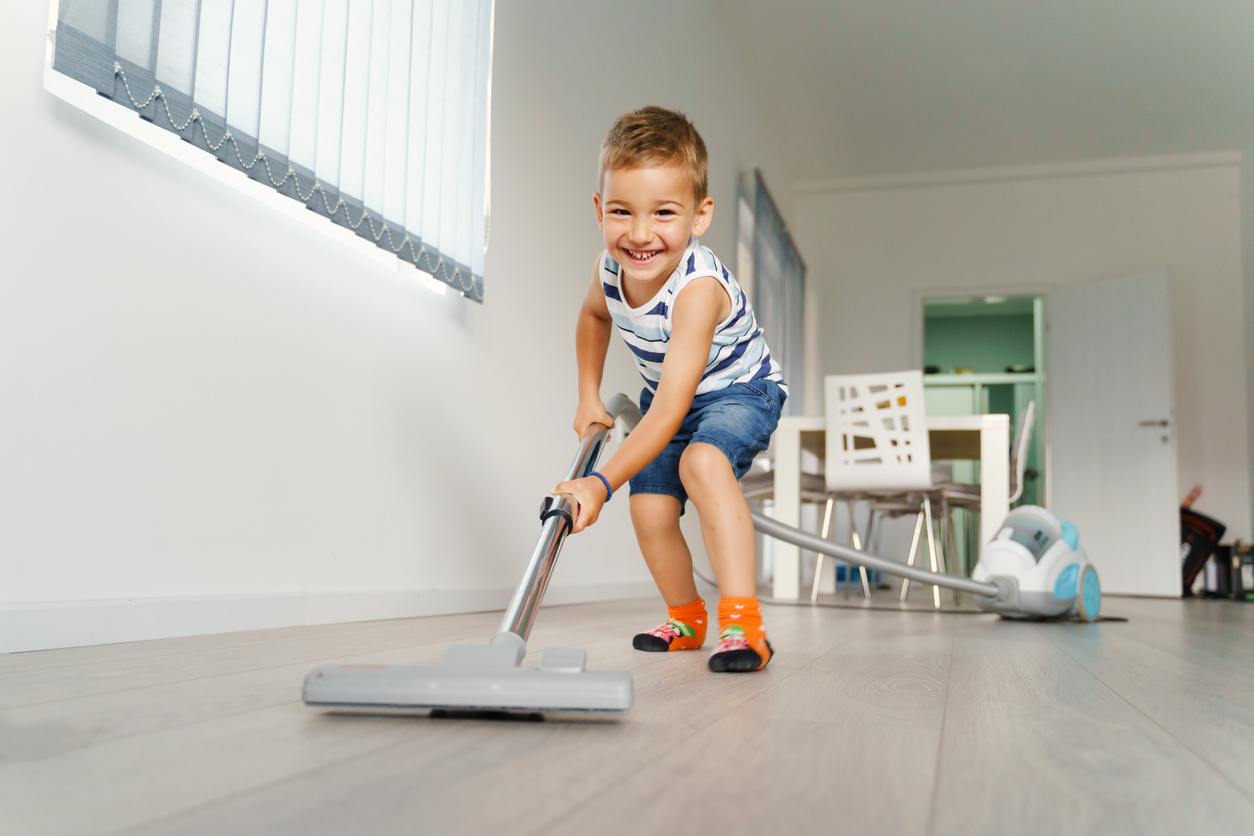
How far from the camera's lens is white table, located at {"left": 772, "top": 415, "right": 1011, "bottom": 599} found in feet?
9.23

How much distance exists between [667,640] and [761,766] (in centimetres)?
75

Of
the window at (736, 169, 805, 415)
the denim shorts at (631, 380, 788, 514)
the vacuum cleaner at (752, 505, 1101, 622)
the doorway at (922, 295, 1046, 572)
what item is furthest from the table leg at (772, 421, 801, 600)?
the doorway at (922, 295, 1046, 572)

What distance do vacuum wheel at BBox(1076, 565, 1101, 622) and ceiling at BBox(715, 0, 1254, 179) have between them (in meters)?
3.06

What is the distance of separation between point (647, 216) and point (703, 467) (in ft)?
1.02

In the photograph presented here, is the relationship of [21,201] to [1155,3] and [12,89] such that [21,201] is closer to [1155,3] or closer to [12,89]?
[12,89]

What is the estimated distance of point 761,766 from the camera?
1.87ft

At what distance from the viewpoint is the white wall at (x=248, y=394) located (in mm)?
1120

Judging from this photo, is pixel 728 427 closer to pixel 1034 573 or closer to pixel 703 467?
pixel 703 467

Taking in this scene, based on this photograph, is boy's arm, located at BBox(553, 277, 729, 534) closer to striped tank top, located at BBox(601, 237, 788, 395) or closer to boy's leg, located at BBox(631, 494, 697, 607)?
striped tank top, located at BBox(601, 237, 788, 395)

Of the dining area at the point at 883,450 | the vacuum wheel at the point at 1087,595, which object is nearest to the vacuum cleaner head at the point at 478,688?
the vacuum wheel at the point at 1087,595

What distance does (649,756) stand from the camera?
1.93 feet

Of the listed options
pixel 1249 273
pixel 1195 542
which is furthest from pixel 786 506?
pixel 1249 273

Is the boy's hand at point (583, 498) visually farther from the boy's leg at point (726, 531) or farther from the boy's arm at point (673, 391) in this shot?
the boy's leg at point (726, 531)

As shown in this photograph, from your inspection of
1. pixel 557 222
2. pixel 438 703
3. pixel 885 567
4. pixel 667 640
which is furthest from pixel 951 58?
pixel 438 703
